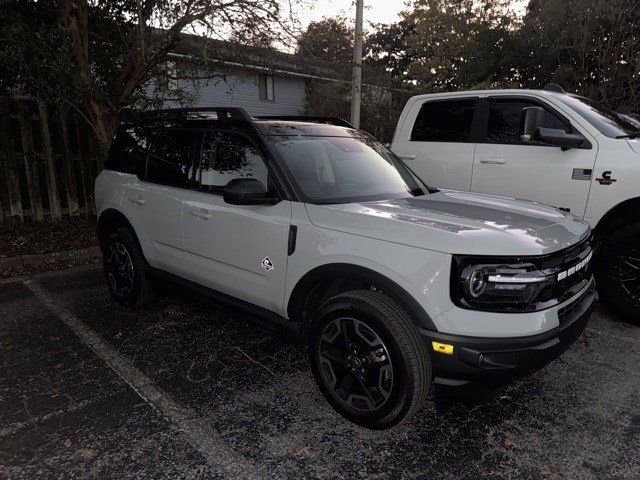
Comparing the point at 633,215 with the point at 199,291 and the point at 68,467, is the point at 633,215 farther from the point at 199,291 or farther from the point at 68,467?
the point at 68,467

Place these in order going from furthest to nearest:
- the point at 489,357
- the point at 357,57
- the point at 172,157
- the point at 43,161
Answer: the point at 357,57 < the point at 43,161 < the point at 172,157 < the point at 489,357

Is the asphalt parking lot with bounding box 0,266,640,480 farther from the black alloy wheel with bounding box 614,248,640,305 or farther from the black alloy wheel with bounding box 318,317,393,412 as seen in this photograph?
the black alloy wheel with bounding box 614,248,640,305

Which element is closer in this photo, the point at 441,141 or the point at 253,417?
the point at 253,417

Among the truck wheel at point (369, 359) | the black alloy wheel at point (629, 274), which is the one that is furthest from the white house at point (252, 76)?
the black alloy wheel at point (629, 274)

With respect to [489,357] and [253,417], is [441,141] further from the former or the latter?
[253,417]

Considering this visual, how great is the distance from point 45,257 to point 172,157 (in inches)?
137

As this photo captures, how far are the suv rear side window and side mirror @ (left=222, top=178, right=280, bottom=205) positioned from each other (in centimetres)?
297

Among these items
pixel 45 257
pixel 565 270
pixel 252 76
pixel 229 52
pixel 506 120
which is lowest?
pixel 45 257

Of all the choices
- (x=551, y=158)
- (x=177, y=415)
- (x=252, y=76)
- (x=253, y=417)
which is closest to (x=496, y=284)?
(x=253, y=417)

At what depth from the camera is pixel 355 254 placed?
2.55 meters

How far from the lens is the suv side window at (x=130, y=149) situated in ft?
13.9

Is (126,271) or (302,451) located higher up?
(126,271)

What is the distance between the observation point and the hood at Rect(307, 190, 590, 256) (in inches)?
90.0

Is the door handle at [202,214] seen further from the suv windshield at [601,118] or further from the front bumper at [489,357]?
the suv windshield at [601,118]
